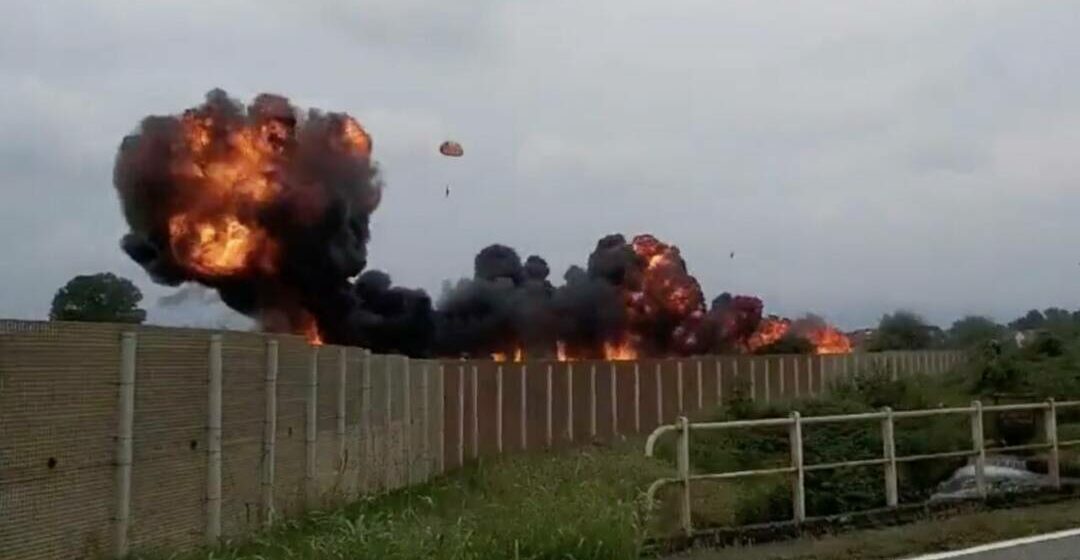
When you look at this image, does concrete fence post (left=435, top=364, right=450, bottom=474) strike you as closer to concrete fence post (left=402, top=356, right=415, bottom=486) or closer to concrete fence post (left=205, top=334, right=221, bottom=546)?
concrete fence post (left=402, top=356, right=415, bottom=486)

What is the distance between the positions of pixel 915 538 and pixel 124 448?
6.87m

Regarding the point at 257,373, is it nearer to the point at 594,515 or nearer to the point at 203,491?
the point at 203,491

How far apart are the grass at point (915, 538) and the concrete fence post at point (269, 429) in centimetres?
439

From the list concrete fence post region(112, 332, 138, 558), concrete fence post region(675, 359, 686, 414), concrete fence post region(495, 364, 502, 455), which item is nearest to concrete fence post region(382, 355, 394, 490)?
concrete fence post region(495, 364, 502, 455)

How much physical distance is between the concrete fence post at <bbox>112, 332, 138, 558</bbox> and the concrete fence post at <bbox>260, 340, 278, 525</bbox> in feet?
10.2

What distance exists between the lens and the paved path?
10.1m

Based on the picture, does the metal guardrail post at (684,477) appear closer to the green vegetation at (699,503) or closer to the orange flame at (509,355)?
the green vegetation at (699,503)

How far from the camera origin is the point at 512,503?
37.6ft

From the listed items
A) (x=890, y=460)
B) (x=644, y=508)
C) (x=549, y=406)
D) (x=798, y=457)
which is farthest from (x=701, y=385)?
(x=644, y=508)

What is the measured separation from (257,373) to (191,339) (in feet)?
5.68

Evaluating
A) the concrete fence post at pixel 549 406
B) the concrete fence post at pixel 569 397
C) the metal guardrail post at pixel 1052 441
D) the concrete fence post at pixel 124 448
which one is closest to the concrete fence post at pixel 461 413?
the concrete fence post at pixel 549 406

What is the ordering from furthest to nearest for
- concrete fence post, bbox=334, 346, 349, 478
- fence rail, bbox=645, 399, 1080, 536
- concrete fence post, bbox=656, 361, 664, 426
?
concrete fence post, bbox=656, 361, 664, 426
concrete fence post, bbox=334, 346, 349, 478
fence rail, bbox=645, 399, 1080, 536

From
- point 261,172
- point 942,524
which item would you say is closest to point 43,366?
point 942,524

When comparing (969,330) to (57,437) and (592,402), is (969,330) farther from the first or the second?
(57,437)
